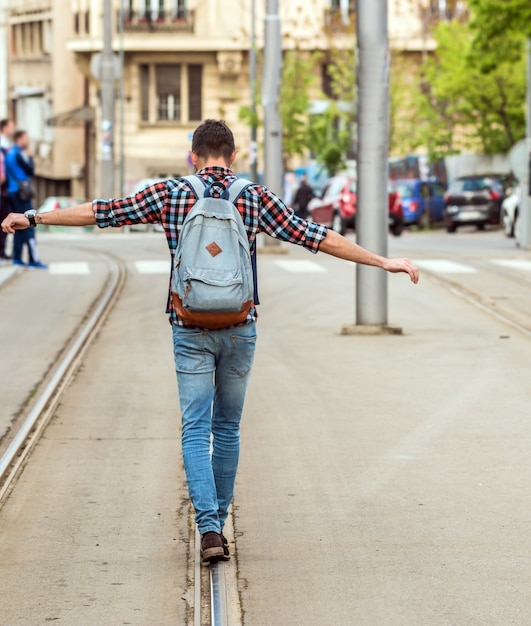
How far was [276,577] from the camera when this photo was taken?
623 centimetres

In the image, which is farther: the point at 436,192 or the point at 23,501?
the point at 436,192

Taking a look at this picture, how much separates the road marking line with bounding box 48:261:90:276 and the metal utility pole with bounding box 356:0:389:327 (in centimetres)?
833

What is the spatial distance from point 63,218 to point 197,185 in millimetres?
545

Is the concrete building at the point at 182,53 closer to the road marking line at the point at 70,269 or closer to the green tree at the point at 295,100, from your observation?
the green tree at the point at 295,100

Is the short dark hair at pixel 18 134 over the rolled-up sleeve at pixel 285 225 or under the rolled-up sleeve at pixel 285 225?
under

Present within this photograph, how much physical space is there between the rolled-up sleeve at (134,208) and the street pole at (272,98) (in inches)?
794

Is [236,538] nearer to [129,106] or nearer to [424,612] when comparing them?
[424,612]

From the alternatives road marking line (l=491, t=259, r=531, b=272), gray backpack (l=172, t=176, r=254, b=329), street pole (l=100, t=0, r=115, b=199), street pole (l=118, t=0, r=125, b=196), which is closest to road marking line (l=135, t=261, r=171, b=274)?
road marking line (l=491, t=259, r=531, b=272)

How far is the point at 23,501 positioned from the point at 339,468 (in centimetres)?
165

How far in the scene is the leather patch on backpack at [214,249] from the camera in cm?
607

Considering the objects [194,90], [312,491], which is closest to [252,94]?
[194,90]

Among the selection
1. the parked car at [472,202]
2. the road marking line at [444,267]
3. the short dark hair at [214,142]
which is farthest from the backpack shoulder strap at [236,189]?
the parked car at [472,202]

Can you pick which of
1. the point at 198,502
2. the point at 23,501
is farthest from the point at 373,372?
the point at 198,502

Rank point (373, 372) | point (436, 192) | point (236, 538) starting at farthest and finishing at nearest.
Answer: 1. point (436, 192)
2. point (373, 372)
3. point (236, 538)
